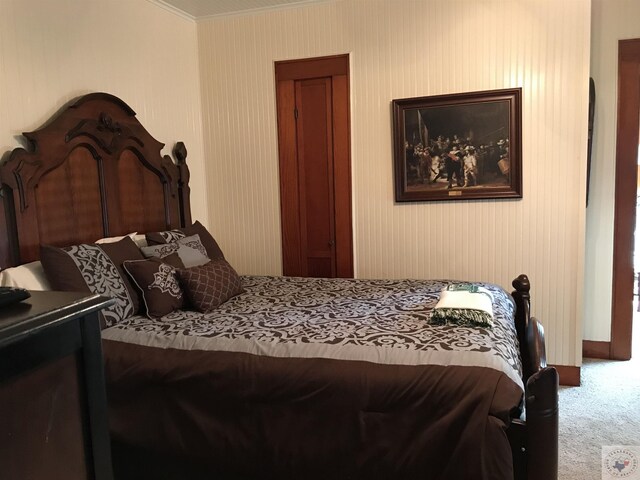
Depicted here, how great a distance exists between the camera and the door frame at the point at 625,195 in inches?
135

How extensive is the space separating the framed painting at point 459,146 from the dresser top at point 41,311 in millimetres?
2663

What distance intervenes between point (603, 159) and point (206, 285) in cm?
280

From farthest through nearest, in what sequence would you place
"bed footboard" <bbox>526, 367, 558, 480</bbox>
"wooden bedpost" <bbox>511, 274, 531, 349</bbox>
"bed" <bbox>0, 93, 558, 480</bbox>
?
"wooden bedpost" <bbox>511, 274, 531, 349</bbox>
"bed" <bbox>0, 93, 558, 480</bbox>
"bed footboard" <bbox>526, 367, 558, 480</bbox>

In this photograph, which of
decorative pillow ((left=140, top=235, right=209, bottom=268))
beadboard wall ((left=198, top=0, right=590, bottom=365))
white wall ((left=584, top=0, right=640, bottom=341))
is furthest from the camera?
white wall ((left=584, top=0, right=640, bottom=341))

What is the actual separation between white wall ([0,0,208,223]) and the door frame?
296 cm

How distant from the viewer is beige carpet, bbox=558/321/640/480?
2.43 m

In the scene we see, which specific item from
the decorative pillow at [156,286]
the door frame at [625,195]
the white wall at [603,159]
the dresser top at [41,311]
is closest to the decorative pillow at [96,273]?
the decorative pillow at [156,286]

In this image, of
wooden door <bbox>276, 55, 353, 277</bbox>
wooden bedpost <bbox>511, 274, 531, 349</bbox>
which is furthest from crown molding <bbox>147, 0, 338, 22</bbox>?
wooden bedpost <bbox>511, 274, 531, 349</bbox>

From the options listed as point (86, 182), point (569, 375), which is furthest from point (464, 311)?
point (86, 182)

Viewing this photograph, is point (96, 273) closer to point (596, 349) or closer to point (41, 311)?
point (41, 311)

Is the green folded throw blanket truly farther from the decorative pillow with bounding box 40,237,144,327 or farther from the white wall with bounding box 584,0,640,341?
the white wall with bounding box 584,0,640,341

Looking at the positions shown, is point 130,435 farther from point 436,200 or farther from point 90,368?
point 436,200

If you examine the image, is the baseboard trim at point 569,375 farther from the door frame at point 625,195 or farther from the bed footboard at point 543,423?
the bed footboard at point 543,423

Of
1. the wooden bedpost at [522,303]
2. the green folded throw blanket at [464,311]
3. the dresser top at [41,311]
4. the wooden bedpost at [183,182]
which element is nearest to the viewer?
the dresser top at [41,311]
